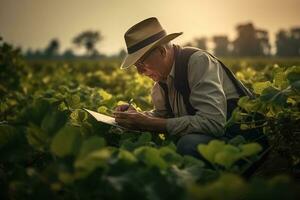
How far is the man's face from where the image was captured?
331 centimetres

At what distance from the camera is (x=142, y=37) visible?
3398 mm

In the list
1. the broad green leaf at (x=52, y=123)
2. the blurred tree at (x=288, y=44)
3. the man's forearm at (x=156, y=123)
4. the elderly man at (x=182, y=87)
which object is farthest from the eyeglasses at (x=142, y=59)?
the blurred tree at (x=288, y=44)

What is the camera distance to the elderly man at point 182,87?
9.96 feet

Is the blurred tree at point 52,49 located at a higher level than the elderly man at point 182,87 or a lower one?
lower

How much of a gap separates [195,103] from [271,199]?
1.74 metres

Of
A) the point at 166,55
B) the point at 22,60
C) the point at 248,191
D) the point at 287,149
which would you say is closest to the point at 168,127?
the point at 166,55

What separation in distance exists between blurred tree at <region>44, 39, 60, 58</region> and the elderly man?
13808 cm

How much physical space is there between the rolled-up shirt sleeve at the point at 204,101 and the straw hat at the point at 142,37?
0.27 meters

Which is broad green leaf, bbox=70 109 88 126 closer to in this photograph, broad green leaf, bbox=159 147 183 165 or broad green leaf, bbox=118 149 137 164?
broad green leaf, bbox=159 147 183 165

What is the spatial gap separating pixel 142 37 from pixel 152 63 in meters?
0.19

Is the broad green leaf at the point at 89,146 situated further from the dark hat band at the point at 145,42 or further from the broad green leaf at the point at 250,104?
the dark hat band at the point at 145,42

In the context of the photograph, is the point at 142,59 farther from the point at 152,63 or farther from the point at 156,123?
the point at 156,123

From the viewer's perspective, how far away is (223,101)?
122 inches

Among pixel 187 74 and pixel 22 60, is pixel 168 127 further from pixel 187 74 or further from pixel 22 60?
pixel 22 60
